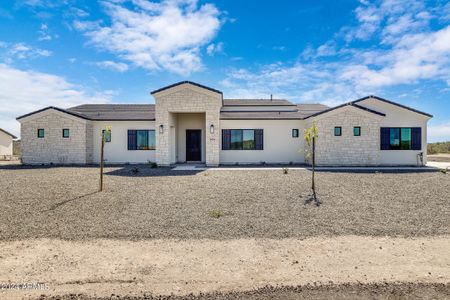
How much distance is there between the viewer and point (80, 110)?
23000mm

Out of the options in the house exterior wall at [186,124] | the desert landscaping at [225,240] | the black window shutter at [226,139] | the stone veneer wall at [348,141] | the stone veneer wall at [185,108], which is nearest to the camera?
the desert landscaping at [225,240]

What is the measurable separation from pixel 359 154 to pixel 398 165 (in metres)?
3.35

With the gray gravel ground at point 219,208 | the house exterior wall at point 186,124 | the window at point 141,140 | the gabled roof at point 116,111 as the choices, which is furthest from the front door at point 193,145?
the gray gravel ground at point 219,208

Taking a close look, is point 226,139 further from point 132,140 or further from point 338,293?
point 338,293

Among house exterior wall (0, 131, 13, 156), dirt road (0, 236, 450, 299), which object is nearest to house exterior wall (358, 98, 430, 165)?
dirt road (0, 236, 450, 299)

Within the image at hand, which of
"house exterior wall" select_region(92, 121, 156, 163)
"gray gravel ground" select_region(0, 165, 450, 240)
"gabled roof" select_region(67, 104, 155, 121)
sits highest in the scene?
"gabled roof" select_region(67, 104, 155, 121)

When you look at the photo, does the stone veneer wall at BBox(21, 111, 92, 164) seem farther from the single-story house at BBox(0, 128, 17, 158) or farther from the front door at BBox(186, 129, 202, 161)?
the single-story house at BBox(0, 128, 17, 158)

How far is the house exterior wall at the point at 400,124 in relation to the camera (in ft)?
58.7

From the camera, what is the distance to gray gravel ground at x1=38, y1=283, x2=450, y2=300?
13.0 ft

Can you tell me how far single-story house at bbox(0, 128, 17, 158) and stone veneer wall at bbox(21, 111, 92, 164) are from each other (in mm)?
13839

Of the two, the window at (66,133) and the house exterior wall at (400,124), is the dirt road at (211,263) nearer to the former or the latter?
the house exterior wall at (400,124)

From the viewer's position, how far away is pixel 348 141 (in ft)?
55.6

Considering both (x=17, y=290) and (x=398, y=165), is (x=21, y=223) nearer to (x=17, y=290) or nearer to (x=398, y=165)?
(x=17, y=290)

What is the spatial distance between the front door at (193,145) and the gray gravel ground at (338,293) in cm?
1600
